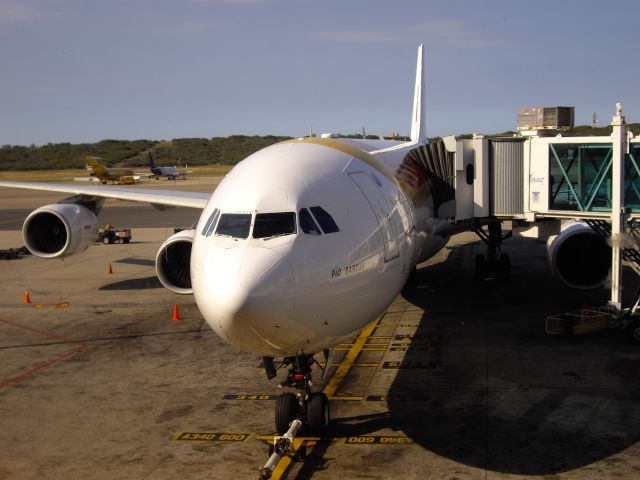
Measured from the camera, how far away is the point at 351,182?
11.4 m

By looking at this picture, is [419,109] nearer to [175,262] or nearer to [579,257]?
[579,257]

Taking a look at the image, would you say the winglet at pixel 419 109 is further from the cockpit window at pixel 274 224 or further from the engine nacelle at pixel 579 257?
the cockpit window at pixel 274 224

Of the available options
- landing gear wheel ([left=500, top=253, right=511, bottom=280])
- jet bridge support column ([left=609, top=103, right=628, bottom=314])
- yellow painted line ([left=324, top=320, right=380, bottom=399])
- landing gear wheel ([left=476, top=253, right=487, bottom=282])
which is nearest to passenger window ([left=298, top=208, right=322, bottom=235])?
yellow painted line ([left=324, top=320, right=380, bottom=399])

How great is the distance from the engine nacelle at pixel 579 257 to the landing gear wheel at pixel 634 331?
8.34 feet

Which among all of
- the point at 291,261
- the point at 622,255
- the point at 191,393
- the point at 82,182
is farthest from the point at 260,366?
the point at 82,182

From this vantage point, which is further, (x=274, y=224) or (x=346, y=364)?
(x=346, y=364)

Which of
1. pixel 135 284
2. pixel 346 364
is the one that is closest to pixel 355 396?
pixel 346 364

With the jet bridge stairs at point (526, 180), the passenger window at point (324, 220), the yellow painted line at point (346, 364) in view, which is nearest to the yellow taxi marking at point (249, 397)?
the yellow painted line at point (346, 364)

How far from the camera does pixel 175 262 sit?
58.6 ft

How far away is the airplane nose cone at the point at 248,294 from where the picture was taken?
349 inches

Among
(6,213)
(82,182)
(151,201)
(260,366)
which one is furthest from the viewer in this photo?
(82,182)

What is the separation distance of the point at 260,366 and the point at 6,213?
4740 centimetres

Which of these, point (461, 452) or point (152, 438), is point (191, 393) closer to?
point (152, 438)

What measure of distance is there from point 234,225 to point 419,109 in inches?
721
